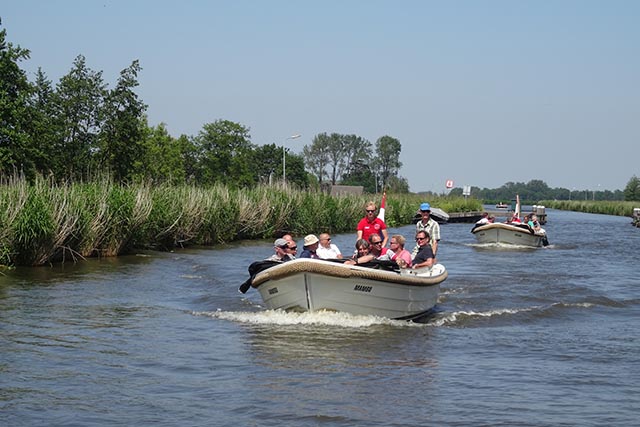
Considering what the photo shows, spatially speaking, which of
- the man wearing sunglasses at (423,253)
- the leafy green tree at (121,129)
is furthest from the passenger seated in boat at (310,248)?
the leafy green tree at (121,129)

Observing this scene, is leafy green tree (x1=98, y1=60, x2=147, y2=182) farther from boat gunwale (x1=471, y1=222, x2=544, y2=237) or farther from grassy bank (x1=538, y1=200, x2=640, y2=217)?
grassy bank (x1=538, y1=200, x2=640, y2=217)

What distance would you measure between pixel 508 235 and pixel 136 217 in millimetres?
16946

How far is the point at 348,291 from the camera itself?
13.6 meters

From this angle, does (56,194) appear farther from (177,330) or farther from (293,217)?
(293,217)

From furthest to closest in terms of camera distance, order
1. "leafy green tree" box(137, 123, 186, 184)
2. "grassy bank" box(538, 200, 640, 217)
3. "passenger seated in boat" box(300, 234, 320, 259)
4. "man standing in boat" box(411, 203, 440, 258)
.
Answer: "grassy bank" box(538, 200, 640, 217) < "leafy green tree" box(137, 123, 186, 184) < "man standing in boat" box(411, 203, 440, 258) < "passenger seated in boat" box(300, 234, 320, 259)

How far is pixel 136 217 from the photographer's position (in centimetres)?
2677

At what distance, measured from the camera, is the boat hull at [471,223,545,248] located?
1423 inches

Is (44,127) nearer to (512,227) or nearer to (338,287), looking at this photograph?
(512,227)

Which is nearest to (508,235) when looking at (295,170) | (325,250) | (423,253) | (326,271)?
(423,253)

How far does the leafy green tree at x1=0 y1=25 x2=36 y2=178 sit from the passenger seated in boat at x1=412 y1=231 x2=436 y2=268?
67.5 ft

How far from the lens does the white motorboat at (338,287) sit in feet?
43.6

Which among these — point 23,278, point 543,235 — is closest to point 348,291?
point 23,278

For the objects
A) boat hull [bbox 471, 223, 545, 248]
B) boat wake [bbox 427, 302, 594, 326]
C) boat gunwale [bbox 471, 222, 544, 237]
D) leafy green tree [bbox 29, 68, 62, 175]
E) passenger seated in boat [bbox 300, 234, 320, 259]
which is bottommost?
boat wake [bbox 427, 302, 594, 326]

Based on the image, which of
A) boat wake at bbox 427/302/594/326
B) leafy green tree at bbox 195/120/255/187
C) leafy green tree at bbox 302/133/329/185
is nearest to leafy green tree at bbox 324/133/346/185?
leafy green tree at bbox 302/133/329/185
